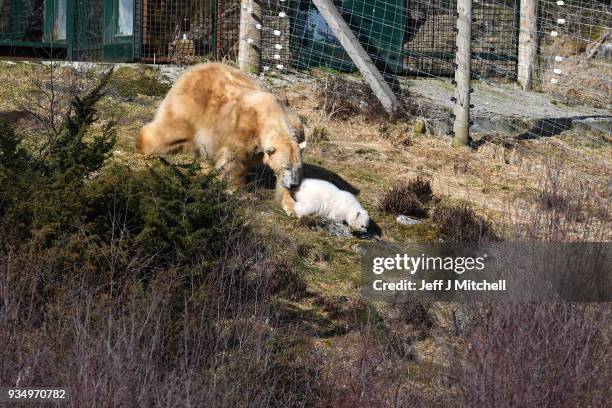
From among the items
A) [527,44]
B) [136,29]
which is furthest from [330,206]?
[527,44]

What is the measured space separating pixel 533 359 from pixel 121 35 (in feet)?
40.6

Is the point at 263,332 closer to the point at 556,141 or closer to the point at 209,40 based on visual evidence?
the point at 556,141

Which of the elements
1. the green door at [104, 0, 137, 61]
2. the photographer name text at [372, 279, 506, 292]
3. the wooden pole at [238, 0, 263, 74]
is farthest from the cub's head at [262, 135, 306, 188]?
the green door at [104, 0, 137, 61]

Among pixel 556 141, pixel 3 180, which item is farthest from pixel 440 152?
pixel 3 180

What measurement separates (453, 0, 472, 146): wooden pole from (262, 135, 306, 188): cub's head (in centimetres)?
392

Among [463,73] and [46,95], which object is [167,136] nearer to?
[46,95]

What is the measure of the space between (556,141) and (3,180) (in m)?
9.09

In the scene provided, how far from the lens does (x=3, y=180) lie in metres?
7.66

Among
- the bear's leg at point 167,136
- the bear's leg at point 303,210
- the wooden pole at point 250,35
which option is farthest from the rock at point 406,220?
the wooden pole at point 250,35

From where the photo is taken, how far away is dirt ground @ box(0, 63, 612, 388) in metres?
9.51

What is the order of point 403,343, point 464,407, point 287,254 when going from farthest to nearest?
point 287,254
point 403,343
point 464,407

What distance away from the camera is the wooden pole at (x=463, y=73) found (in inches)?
516

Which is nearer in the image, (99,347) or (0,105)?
(99,347)

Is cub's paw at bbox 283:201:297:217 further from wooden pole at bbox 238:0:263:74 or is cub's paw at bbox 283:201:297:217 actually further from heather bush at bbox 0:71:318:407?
wooden pole at bbox 238:0:263:74
